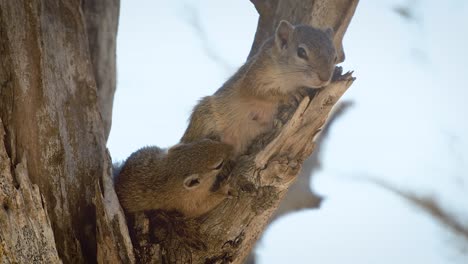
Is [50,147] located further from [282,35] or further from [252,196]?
[282,35]

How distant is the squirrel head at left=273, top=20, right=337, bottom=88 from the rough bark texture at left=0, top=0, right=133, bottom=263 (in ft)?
3.79

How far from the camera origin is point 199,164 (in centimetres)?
347

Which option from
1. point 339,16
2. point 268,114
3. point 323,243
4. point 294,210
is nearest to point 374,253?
point 323,243

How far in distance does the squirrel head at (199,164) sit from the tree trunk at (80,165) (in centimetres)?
26

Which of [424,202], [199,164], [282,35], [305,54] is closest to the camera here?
[199,164]

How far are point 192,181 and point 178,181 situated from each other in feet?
0.27

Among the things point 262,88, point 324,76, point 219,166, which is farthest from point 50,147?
point 324,76

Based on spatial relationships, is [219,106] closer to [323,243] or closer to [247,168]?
[247,168]

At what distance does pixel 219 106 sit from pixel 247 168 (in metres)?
0.77

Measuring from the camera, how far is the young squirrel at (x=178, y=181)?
11.2ft

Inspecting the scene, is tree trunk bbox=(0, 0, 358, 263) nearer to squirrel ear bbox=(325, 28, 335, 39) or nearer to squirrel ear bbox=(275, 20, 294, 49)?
squirrel ear bbox=(325, 28, 335, 39)

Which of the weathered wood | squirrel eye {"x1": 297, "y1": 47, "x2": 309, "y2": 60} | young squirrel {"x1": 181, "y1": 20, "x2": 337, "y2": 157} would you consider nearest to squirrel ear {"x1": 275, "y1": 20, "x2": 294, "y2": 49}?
young squirrel {"x1": 181, "y1": 20, "x2": 337, "y2": 157}

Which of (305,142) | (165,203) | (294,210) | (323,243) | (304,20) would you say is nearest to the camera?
(305,142)

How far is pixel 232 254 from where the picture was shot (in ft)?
10.2
